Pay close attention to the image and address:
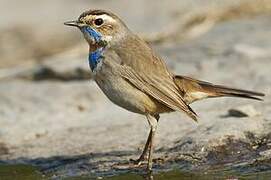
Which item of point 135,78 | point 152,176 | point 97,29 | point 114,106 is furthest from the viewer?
point 114,106

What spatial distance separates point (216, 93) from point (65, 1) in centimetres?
957

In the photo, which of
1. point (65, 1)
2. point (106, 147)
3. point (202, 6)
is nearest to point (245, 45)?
point (202, 6)

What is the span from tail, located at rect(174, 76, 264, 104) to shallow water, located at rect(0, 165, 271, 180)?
1.15 metres

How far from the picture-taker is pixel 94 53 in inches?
322

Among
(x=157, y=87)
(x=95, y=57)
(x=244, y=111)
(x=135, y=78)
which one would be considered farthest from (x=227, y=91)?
(x=95, y=57)

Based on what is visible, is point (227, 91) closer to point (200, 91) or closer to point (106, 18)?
point (200, 91)

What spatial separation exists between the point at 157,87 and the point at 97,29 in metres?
0.93

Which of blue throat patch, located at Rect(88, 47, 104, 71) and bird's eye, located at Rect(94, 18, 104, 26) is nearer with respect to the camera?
blue throat patch, located at Rect(88, 47, 104, 71)

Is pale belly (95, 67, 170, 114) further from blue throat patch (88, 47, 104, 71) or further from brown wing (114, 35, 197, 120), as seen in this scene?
blue throat patch (88, 47, 104, 71)

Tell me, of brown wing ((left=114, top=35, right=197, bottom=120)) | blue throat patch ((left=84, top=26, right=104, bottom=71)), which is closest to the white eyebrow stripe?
blue throat patch ((left=84, top=26, right=104, bottom=71))

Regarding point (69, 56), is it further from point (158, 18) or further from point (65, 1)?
point (65, 1)

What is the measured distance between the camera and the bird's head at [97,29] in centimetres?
832

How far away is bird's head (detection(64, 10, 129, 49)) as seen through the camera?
8.32 meters

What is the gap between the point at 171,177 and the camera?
718cm
